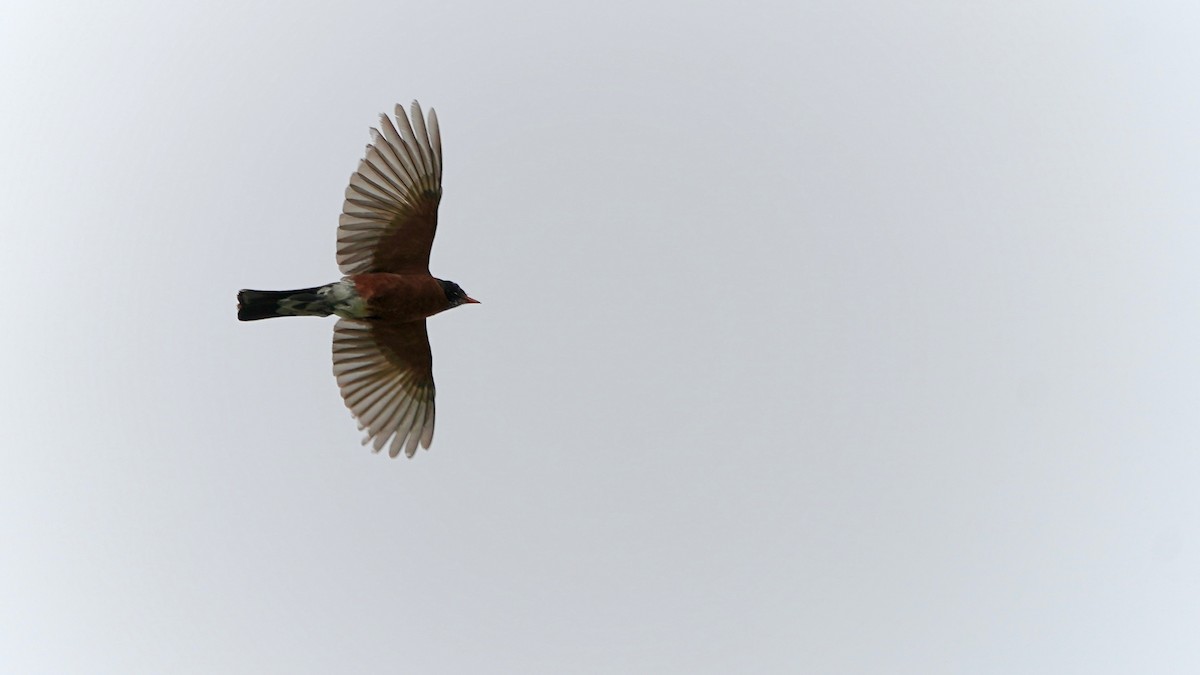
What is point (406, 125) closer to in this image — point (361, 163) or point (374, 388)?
point (361, 163)

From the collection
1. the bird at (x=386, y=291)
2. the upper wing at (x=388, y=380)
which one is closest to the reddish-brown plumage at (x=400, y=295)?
the bird at (x=386, y=291)

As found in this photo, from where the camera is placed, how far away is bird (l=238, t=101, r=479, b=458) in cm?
1109

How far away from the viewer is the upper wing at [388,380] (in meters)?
12.0

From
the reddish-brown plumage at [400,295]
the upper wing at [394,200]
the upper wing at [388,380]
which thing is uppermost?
the upper wing at [394,200]

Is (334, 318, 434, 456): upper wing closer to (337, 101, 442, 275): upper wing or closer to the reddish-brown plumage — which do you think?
the reddish-brown plumage

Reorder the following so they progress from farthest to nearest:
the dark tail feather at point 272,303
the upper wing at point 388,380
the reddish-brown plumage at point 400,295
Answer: the upper wing at point 388,380 < the reddish-brown plumage at point 400,295 < the dark tail feather at point 272,303

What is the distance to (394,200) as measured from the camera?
1122 centimetres

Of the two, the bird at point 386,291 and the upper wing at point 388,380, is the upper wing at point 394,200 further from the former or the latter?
the upper wing at point 388,380

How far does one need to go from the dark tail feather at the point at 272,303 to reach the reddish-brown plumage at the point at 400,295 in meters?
0.49

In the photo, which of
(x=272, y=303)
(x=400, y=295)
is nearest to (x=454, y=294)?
(x=400, y=295)

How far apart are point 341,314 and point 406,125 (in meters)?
1.96

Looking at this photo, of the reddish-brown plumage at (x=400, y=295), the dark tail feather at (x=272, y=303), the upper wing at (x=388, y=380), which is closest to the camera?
the dark tail feather at (x=272, y=303)

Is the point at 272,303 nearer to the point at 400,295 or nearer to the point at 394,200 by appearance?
the point at 400,295

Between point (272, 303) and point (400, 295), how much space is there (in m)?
1.21
